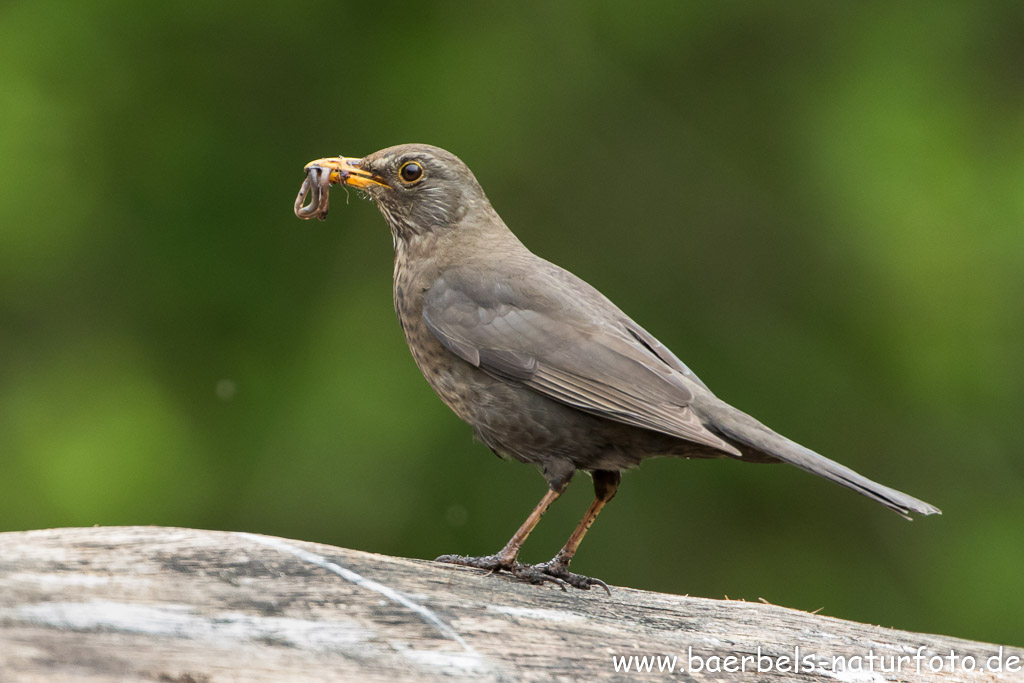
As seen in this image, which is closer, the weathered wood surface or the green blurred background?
the weathered wood surface

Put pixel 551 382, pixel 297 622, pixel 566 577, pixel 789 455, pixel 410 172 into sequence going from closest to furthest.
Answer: pixel 297 622, pixel 789 455, pixel 566 577, pixel 551 382, pixel 410 172

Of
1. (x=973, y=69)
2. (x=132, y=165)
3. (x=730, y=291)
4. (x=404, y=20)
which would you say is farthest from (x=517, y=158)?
(x=973, y=69)

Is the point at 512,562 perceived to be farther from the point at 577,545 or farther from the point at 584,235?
the point at 584,235

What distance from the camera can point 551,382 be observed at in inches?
159

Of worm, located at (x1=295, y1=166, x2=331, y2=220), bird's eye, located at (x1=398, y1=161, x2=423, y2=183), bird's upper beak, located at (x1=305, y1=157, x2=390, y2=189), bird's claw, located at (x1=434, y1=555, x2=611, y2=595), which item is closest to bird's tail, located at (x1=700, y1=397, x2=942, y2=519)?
bird's claw, located at (x1=434, y1=555, x2=611, y2=595)

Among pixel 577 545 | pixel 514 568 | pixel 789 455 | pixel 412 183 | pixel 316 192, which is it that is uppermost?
pixel 412 183

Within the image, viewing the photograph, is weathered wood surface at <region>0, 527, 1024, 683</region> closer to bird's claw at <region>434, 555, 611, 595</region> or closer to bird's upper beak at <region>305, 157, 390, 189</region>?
bird's claw at <region>434, 555, 611, 595</region>

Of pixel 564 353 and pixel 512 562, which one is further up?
pixel 564 353

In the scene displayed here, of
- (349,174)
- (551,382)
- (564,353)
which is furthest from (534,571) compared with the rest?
(349,174)

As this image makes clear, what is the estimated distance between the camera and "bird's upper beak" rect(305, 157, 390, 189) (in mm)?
4773

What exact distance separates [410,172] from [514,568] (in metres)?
1.76

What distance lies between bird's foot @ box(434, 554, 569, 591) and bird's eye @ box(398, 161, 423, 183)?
1.65 meters

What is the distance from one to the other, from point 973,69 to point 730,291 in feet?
6.77

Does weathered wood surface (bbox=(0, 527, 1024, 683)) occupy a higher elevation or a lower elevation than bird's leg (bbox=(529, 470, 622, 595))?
lower
